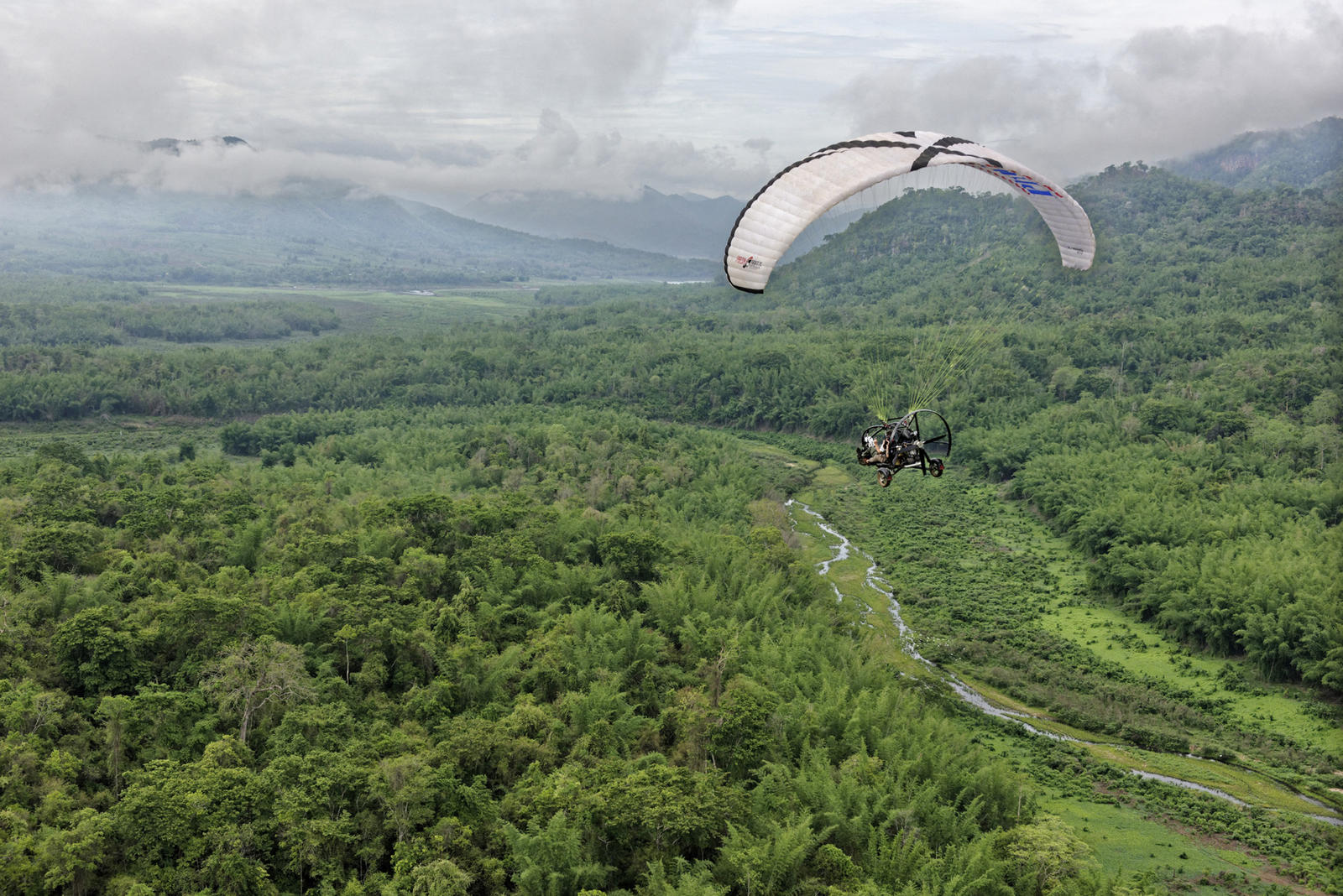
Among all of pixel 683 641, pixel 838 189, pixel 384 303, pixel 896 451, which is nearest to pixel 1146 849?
pixel 896 451

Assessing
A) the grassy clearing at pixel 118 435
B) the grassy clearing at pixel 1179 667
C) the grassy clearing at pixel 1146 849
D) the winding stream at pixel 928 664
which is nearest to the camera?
the grassy clearing at pixel 1146 849

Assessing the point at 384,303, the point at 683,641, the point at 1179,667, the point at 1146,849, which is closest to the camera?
the point at 1146,849

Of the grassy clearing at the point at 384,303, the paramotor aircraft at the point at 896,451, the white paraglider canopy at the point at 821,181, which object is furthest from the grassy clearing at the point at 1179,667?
the grassy clearing at the point at 384,303

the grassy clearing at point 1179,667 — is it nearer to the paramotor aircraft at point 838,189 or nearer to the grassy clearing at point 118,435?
the paramotor aircraft at point 838,189

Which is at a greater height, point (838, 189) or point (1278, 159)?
point (1278, 159)

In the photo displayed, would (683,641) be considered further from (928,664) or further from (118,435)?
(118,435)

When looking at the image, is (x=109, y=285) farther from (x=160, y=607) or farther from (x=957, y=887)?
(x=957, y=887)
